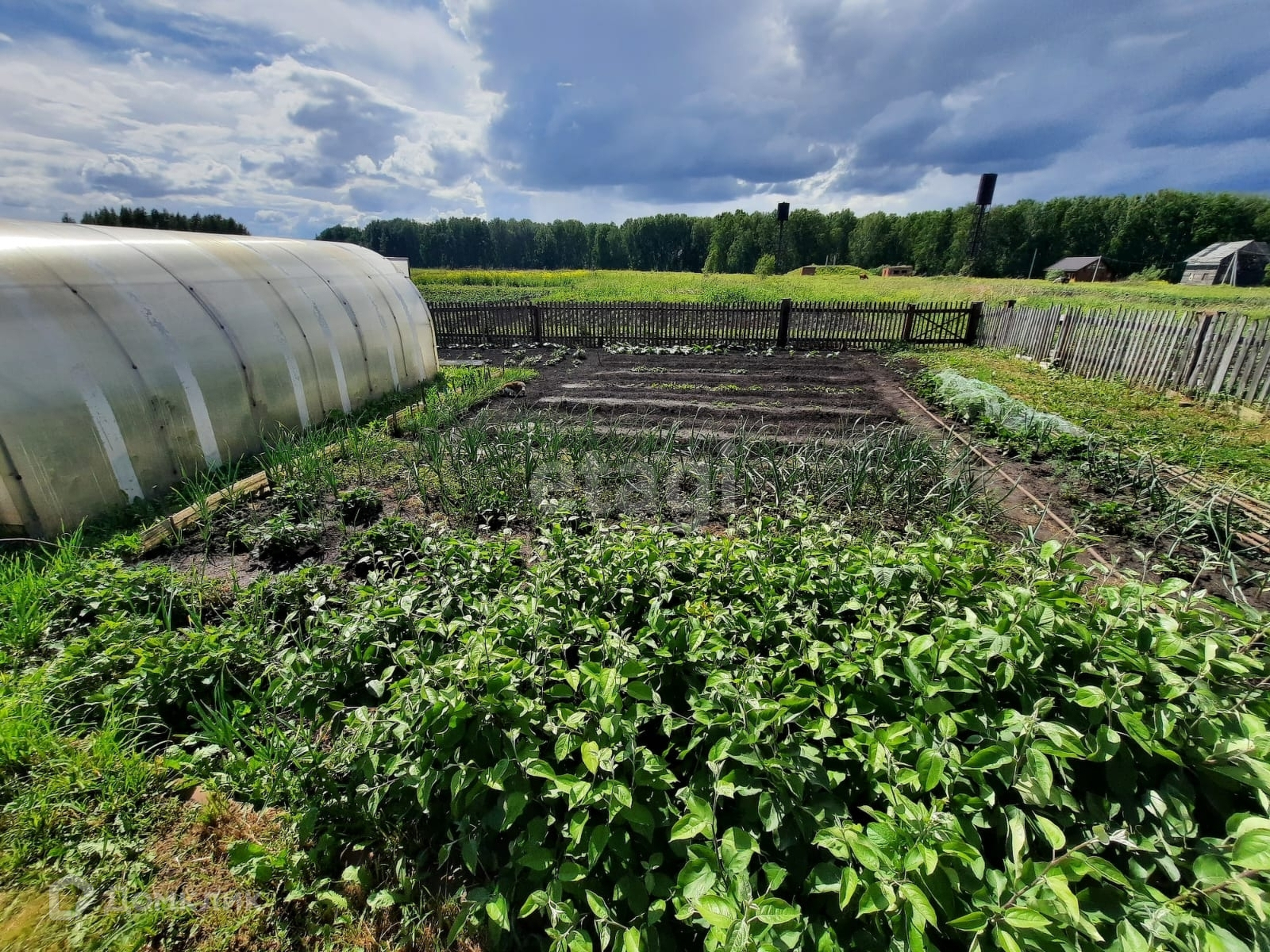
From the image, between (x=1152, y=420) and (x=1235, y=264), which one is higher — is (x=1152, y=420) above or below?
below

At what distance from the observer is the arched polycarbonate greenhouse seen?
13.0 feet

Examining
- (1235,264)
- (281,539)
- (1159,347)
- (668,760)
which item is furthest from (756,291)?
(1235,264)

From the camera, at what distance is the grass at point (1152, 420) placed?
588 centimetres

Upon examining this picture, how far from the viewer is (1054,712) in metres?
1.63

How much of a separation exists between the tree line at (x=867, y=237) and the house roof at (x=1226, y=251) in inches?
300

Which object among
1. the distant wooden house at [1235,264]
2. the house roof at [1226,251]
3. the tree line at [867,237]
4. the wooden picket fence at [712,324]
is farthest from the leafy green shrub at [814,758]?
the house roof at [1226,251]

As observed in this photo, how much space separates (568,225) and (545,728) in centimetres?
10327

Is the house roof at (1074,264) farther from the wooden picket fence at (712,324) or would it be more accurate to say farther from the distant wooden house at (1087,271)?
the wooden picket fence at (712,324)

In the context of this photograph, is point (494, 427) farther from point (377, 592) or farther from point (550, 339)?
point (550, 339)

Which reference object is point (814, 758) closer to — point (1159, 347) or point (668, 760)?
point (668, 760)

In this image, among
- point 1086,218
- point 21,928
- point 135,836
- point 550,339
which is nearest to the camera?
point 21,928

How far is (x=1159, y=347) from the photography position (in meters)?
9.42

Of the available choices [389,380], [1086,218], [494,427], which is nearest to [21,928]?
[494,427]

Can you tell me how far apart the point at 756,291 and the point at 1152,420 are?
82.9 ft
